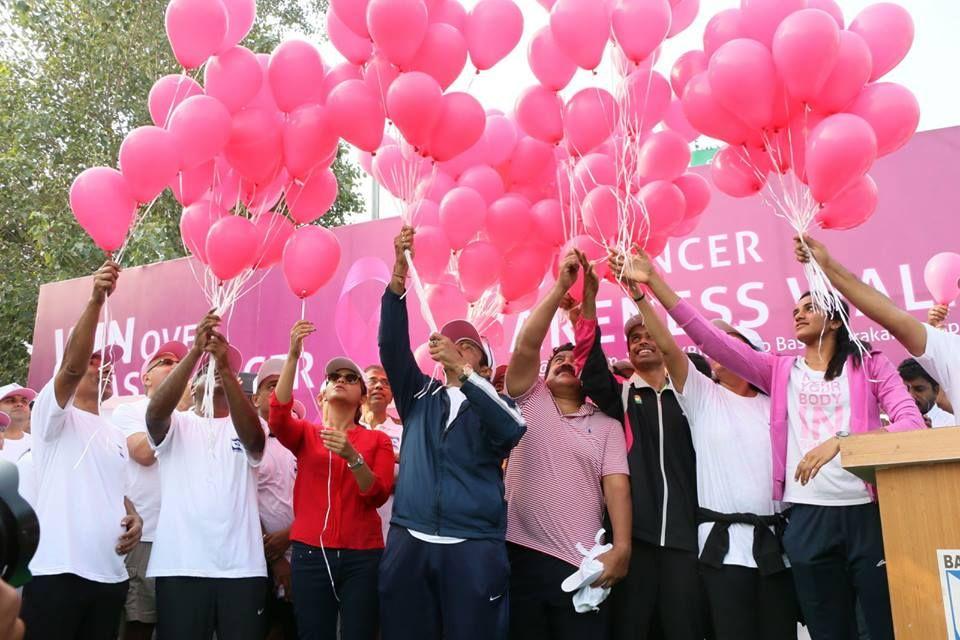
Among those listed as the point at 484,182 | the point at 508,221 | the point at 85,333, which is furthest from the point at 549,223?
the point at 85,333

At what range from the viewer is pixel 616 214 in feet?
11.4

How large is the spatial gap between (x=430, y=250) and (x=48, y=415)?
5.43ft

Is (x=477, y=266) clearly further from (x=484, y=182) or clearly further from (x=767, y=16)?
(x=767, y=16)

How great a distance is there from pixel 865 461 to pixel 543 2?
8.82ft

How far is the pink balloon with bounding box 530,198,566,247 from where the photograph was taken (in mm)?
3930

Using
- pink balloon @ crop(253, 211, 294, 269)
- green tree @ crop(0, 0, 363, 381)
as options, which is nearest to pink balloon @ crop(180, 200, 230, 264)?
pink balloon @ crop(253, 211, 294, 269)

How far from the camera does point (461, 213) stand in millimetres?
3764

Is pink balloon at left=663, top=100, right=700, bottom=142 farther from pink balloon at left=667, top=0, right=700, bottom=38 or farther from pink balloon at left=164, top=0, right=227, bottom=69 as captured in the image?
pink balloon at left=164, top=0, right=227, bottom=69

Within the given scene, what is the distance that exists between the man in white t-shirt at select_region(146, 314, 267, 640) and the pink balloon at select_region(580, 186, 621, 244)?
1553mm

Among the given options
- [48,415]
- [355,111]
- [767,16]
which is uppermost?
[767,16]

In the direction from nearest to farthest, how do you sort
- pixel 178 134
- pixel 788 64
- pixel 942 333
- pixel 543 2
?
pixel 942 333
pixel 788 64
pixel 178 134
pixel 543 2

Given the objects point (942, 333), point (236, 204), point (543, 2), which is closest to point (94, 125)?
point (236, 204)

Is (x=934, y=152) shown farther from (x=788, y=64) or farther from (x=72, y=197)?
(x=72, y=197)

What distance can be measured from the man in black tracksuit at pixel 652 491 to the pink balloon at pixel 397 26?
1192 mm
